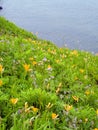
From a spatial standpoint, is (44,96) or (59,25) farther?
(59,25)

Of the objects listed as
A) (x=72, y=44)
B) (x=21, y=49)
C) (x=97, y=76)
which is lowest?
(x=72, y=44)

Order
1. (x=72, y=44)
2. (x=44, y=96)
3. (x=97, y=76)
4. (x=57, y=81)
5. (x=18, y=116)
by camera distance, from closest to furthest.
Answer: (x=18, y=116), (x=44, y=96), (x=57, y=81), (x=97, y=76), (x=72, y=44)

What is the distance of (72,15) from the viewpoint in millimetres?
55156

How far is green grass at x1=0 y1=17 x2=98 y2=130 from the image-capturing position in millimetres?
4759

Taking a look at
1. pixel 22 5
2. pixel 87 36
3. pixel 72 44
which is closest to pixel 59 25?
pixel 87 36

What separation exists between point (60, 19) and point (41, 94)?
48.2 m

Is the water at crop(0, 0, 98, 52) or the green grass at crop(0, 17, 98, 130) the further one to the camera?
the water at crop(0, 0, 98, 52)

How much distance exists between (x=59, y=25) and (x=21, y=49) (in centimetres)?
4192

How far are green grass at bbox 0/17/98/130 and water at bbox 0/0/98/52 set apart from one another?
29.9 meters

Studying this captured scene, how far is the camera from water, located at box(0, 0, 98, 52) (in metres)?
42.4

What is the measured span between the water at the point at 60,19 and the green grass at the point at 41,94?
29.9 metres

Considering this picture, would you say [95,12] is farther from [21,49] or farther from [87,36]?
[21,49]

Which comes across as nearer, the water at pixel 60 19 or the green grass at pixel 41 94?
the green grass at pixel 41 94

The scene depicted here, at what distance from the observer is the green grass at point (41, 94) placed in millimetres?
4759
